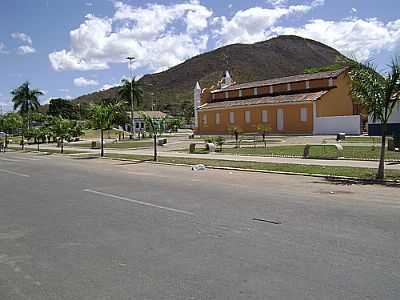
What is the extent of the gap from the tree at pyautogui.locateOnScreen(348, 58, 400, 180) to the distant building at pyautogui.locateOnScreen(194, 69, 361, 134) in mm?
34129

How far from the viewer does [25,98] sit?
8662 centimetres

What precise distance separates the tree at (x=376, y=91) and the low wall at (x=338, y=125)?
37456 mm

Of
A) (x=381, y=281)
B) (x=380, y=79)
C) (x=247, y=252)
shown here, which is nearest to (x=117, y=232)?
(x=247, y=252)

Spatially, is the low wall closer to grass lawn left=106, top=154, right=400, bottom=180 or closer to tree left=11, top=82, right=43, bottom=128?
grass lawn left=106, top=154, right=400, bottom=180

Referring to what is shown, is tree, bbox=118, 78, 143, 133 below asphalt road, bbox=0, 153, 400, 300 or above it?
above

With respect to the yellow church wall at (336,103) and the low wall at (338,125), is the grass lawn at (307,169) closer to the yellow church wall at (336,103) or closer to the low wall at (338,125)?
the low wall at (338,125)

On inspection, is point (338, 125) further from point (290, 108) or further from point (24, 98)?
point (24, 98)

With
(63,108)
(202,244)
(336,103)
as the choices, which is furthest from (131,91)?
(202,244)

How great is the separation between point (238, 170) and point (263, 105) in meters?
42.6

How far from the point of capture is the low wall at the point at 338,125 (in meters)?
52.1

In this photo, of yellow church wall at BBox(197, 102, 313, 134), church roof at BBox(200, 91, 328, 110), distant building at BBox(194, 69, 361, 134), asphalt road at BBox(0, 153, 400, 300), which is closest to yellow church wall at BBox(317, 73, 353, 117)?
distant building at BBox(194, 69, 361, 134)

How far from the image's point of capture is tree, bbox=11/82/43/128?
86.5m

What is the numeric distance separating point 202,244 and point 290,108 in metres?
52.9

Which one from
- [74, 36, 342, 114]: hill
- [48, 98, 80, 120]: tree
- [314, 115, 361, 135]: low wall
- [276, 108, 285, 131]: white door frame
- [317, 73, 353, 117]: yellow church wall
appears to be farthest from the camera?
[74, 36, 342, 114]: hill
